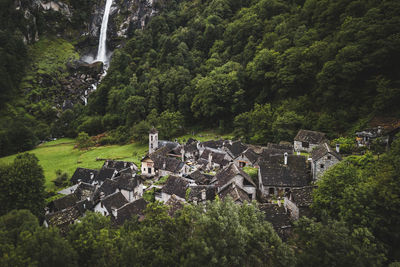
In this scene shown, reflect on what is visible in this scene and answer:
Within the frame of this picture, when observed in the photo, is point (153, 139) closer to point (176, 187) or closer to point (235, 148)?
point (235, 148)

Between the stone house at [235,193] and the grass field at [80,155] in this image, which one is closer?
the stone house at [235,193]

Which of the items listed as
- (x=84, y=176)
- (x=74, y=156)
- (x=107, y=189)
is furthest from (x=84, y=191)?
(x=74, y=156)

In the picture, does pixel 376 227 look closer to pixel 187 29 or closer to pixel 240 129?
pixel 240 129

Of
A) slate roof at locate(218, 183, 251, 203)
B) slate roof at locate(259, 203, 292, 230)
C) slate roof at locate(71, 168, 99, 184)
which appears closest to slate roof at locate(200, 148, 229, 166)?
slate roof at locate(218, 183, 251, 203)

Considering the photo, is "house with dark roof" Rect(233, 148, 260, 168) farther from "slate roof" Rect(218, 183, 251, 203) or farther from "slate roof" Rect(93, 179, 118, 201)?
"slate roof" Rect(93, 179, 118, 201)

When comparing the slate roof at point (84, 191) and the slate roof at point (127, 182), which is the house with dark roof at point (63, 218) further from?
the slate roof at point (127, 182)

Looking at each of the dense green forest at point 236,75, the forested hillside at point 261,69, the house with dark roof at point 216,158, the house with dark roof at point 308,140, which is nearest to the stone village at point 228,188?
the house with dark roof at point 308,140

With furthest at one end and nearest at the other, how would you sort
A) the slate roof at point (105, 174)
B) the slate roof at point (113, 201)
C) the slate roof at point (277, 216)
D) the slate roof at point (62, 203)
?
the slate roof at point (105, 174)
the slate roof at point (62, 203)
the slate roof at point (113, 201)
the slate roof at point (277, 216)

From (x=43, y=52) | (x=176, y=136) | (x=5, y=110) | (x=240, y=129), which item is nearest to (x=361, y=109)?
(x=240, y=129)

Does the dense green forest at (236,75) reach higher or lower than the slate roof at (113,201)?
higher
